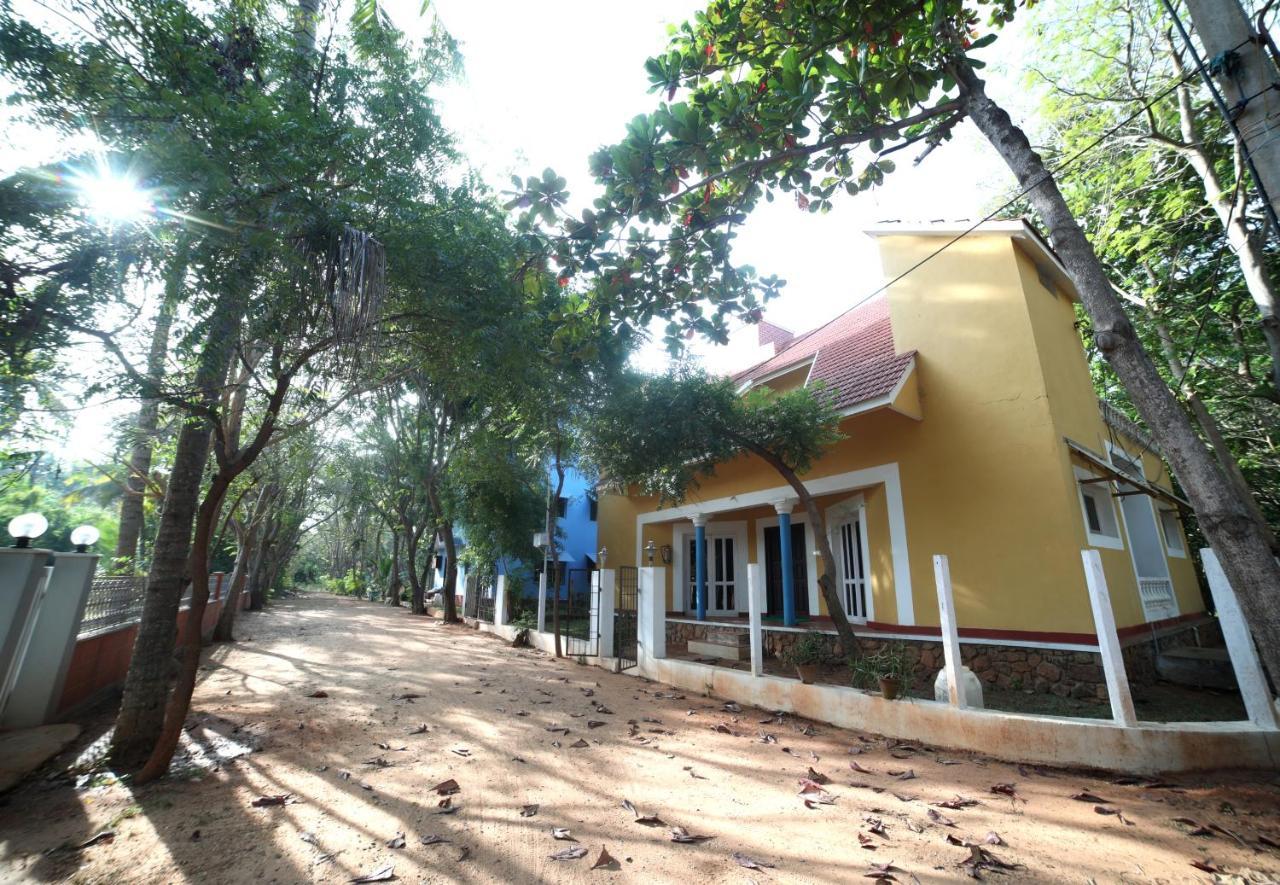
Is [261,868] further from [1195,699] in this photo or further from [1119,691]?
[1195,699]

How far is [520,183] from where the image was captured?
13.2 ft

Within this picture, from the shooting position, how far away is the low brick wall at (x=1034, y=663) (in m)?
6.18

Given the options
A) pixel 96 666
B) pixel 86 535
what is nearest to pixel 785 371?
pixel 86 535

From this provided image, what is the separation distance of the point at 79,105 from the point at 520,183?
3.07 meters

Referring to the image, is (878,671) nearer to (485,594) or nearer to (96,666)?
(96,666)

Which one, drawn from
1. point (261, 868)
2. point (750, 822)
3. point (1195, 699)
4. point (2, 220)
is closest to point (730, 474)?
point (1195, 699)

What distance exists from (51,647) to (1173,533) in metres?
18.5

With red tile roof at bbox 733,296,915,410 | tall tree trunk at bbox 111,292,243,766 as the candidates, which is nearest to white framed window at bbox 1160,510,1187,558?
red tile roof at bbox 733,296,915,410

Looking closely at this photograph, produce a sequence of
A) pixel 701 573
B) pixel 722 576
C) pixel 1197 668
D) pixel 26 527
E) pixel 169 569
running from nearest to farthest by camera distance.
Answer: pixel 169 569
pixel 26 527
pixel 1197 668
pixel 701 573
pixel 722 576

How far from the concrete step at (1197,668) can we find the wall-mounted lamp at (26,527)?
13.2m

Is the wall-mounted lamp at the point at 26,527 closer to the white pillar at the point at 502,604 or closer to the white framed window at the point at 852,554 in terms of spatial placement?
the white pillar at the point at 502,604

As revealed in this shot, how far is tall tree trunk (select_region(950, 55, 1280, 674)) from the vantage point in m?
2.78

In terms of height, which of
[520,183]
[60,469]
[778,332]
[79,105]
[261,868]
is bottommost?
[261,868]

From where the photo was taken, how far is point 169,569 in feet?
15.8
